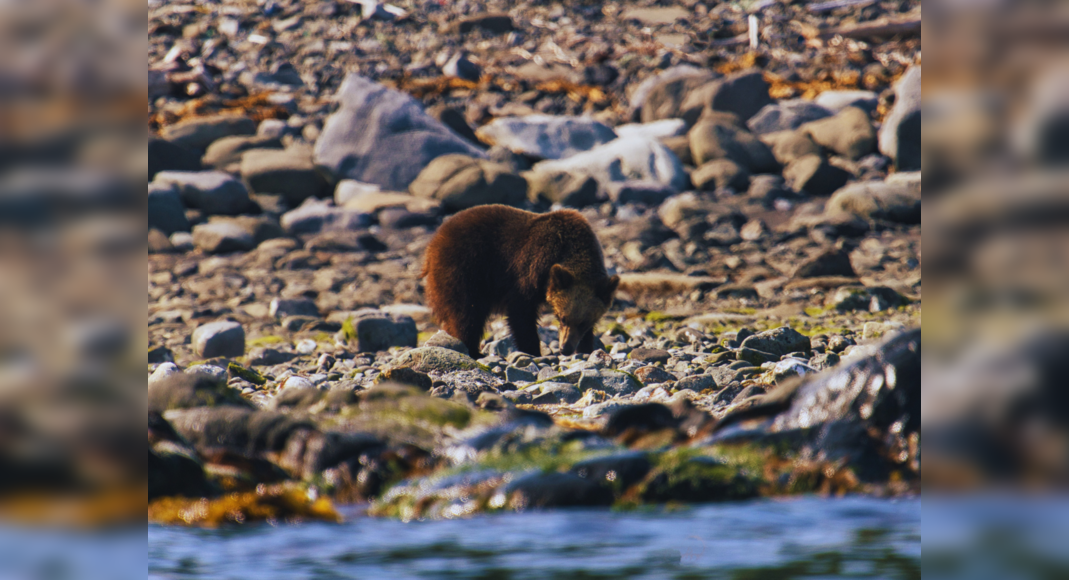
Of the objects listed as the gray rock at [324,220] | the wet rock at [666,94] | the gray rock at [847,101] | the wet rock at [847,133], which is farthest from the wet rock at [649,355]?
the gray rock at [847,101]

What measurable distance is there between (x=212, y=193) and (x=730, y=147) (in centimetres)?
760

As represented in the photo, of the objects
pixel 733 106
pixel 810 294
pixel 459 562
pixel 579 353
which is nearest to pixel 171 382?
pixel 459 562

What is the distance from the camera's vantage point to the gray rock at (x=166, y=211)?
509 inches

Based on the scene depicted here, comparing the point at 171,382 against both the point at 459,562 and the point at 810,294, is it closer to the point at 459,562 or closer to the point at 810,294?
the point at 459,562

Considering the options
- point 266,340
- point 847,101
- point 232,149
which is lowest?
point 266,340

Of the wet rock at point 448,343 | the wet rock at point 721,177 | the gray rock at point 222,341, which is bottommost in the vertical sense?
the gray rock at point 222,341

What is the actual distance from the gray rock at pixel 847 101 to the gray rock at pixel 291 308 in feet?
35.9

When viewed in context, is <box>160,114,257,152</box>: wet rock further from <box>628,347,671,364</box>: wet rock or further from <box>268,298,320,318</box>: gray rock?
<box>628,347,671,364</box>: wet rock

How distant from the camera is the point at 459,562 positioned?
125 inches

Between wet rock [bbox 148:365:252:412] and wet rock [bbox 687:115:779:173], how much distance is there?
1116cm

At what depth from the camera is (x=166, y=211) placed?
13031 millimetres

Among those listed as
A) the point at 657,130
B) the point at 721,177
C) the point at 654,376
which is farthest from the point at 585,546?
the point at 657,130

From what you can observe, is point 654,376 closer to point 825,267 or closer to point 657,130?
point 825,267

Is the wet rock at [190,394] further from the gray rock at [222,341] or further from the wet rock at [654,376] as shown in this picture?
the gray rock at [222,341]
